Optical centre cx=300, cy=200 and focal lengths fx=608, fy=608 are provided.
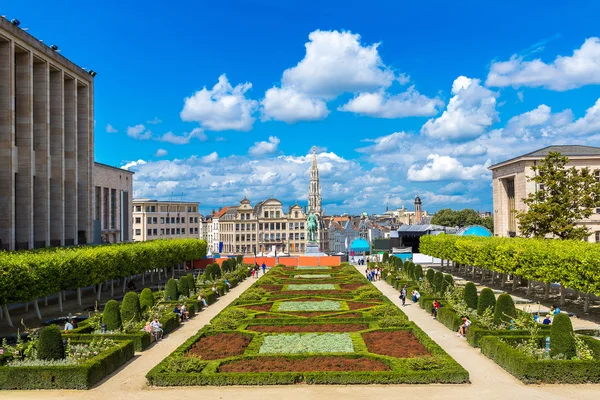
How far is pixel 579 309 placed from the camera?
4419 cm

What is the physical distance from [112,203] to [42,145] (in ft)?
111

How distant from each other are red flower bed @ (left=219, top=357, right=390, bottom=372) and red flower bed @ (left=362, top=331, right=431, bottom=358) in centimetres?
211

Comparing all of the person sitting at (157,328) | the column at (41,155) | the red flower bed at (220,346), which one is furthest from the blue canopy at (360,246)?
the red flower bed at (220,346)

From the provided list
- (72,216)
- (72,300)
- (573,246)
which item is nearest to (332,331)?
(573,246)

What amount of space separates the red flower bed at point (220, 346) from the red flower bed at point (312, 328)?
2.48 m

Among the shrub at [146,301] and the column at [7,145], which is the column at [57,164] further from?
the shrub at [146,301]

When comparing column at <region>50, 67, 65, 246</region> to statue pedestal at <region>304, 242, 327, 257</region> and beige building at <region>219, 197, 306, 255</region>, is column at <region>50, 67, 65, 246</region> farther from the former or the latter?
beige building at <region>219, 197, 306, 255</region>

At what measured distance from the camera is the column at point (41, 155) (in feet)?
211

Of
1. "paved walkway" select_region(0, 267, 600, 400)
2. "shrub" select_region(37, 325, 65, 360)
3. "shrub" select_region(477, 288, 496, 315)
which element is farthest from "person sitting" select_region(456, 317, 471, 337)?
"shrub" select_region(37, 325, 65, 360)

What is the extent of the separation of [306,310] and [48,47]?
42.9 metres

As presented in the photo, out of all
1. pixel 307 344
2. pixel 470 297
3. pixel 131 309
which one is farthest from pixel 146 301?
pixel 470 297

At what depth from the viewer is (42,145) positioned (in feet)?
211

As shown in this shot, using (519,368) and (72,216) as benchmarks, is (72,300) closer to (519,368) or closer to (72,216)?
(72,216)

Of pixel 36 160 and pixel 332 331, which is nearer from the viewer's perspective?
pixel 332 331
